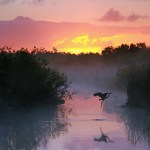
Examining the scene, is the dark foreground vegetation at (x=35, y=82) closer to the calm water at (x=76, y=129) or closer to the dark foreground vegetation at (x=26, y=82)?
the dark foreground vegetation at (x=26, y=82)

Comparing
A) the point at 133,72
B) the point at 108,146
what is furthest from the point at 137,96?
the point at 108,146

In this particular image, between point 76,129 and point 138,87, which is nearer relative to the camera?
point 76,129

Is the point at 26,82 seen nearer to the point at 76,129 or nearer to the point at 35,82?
the point at 35,82

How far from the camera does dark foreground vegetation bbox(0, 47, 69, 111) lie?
21109 millimetres

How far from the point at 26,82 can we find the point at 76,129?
6232 mm

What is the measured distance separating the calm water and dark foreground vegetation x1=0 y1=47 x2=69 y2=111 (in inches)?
33.0

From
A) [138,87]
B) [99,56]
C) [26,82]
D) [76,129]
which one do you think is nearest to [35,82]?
[26,82]

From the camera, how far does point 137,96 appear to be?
22641 mm

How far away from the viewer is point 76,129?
16703 millimetres

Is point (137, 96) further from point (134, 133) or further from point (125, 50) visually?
point (125, 50)

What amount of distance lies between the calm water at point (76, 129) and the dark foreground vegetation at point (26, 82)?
0.84 meters

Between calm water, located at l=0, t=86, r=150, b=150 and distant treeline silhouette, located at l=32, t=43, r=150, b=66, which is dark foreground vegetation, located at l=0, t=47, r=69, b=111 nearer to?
calm water, located at l=0, t=86, r=150, b=150

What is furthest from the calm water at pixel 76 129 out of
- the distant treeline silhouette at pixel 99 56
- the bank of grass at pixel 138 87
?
the distant treeline silhouette at pixel 99 56

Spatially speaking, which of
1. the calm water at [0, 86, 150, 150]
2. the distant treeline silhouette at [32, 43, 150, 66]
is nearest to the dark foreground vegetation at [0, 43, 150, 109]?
the calm water at [0, 86, 150, 150]
